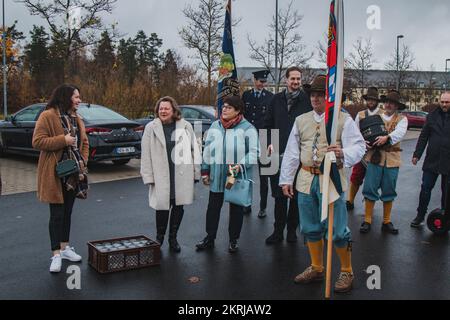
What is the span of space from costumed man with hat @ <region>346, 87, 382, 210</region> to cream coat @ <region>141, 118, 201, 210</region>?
2846 millimetres

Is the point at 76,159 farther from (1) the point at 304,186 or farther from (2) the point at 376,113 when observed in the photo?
(2) the point at 376,113

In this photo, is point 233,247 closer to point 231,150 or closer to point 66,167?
point 231,150

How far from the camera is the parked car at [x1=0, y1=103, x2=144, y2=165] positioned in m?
11.6

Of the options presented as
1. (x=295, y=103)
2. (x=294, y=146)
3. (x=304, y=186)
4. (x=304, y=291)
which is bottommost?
(x=304, y=291)

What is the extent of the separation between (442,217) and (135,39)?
8336 centimetres

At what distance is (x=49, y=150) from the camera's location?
509cm

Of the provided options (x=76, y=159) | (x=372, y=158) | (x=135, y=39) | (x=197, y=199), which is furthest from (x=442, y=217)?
(x=135, y=39)

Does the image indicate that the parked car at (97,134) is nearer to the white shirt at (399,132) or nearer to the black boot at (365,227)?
the black boot at (365,227)

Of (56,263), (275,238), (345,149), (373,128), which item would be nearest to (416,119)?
(373,128)

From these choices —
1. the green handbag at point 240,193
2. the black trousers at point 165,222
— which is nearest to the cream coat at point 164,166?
the black trousers at point 165,222

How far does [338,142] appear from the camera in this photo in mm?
4582

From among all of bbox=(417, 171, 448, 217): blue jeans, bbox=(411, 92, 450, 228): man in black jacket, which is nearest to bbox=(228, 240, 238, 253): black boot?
bbox=(411, 92, 450, 228): man in black jacket

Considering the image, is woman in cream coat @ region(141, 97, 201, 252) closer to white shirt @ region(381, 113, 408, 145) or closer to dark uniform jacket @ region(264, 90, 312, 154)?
dark uniform jacket @ region(264, 90, 312, 154)
